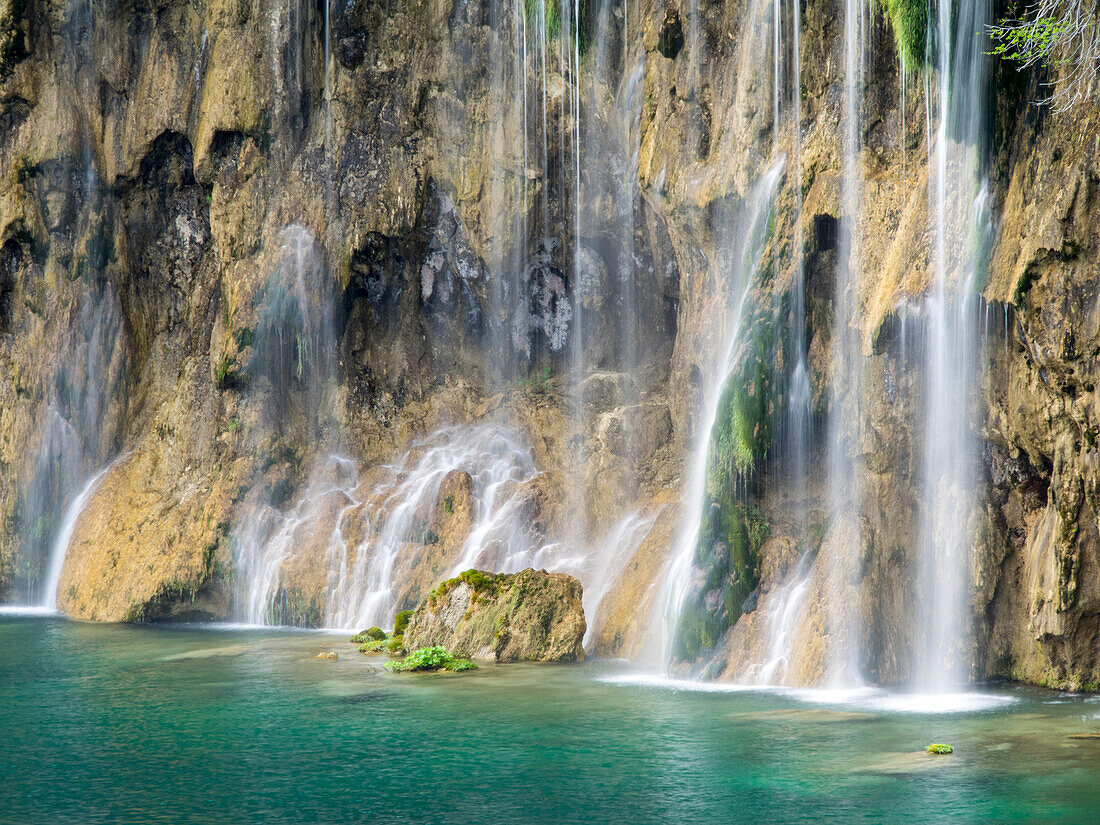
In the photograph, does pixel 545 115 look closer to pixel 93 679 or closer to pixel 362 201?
pixel 362 201

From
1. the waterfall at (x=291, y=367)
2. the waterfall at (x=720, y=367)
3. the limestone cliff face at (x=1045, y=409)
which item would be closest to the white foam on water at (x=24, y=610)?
the waterfall at (x=291, y=367)

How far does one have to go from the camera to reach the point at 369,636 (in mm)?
28734

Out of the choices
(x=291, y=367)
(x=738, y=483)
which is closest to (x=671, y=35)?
(x=738, y=483)

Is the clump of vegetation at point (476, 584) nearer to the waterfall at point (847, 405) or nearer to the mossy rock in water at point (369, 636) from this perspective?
the mossy rock in water at point (369, 636)

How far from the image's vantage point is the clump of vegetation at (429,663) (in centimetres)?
2395

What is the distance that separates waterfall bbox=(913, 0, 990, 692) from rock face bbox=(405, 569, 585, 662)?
7339mm

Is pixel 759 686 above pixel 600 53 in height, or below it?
below

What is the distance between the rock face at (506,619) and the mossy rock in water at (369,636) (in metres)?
2.56

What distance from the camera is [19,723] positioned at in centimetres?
1994

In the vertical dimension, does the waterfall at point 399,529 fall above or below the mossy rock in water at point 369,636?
above

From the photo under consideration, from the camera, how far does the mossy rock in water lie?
2855cm

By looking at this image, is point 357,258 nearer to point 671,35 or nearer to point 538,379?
point 538,379

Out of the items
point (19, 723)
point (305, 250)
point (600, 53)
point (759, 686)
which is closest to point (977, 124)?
point (759, 686)

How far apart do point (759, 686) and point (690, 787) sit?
7042 mm
